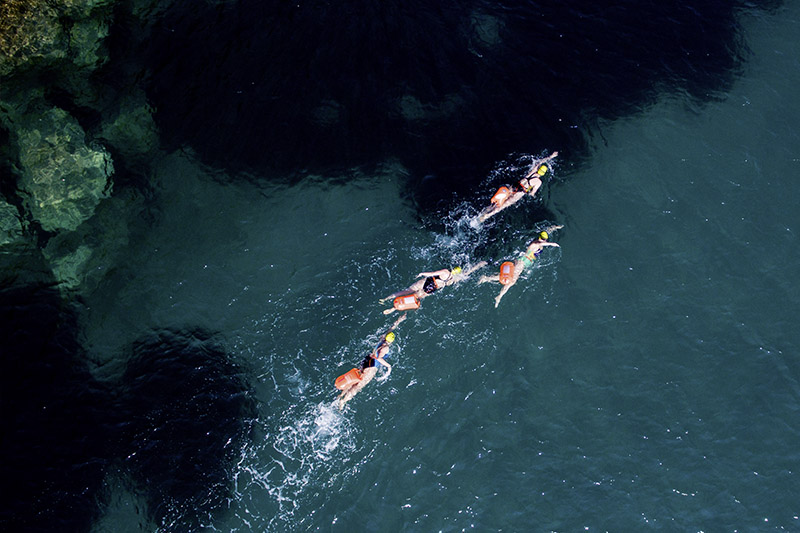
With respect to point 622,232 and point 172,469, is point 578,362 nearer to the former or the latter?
point 622,232

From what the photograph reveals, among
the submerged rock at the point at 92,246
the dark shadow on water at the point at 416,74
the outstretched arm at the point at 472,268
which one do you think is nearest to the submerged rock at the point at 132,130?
the dark shadow on water at the point at 416,74

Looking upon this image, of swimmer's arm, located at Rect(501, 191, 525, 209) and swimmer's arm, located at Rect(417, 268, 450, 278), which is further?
swimmer's arm, located at Rect(501, 191, 525, 209)

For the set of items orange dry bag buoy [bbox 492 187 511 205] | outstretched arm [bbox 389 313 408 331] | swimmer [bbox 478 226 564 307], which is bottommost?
swimmer [bbox 478 226 564 307]

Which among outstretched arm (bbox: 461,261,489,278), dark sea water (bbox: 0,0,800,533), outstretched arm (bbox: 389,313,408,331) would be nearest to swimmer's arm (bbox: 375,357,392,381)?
dark sea water (bbox: 0,0,800,533)

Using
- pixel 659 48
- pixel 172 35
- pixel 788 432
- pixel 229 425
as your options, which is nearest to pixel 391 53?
pixel 172 35

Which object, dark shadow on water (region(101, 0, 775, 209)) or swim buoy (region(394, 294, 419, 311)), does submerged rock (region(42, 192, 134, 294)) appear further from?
swim buoy (region(394, 294, 419, 311))

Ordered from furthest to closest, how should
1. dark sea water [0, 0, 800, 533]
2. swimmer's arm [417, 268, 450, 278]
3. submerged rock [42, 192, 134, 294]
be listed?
submerged rock [42, 192, 134, 294], swimmer's arm [417, 268, 450, 278], dark sea water [0, 0, 800, 533]

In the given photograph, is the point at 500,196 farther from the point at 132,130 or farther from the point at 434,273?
the point at 132,130

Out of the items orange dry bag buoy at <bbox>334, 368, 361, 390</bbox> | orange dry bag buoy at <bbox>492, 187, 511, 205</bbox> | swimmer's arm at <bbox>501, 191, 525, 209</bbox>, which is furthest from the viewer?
swimmer's arm at <bbox>501, 191, 525, 209</bbox>
